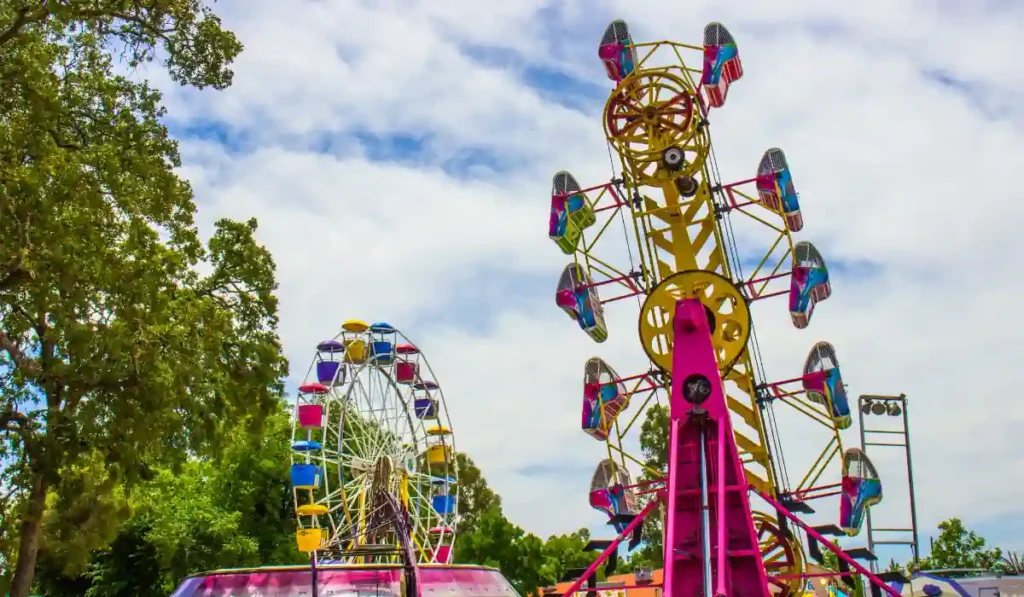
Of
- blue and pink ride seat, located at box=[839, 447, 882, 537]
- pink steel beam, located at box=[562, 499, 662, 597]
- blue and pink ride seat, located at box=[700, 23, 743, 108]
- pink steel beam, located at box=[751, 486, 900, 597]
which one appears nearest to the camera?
pink steel beam, located at box=[751, 486, 900, 597]

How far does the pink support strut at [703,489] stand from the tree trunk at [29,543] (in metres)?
10.5

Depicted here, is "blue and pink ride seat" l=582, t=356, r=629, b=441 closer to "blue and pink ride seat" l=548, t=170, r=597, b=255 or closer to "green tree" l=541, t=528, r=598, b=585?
"blue and pink ride seat" l=548, t=170, r=597, b=255

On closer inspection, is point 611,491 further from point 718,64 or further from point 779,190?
point 718,64

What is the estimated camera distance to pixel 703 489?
11.1 meters

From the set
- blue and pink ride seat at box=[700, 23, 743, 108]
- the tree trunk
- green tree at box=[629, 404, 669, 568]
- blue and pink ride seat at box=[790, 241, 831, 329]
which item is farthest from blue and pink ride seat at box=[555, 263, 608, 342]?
green tree at box=[629, 404, 669, 568]

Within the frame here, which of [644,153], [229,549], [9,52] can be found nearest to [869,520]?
→ [644,153]

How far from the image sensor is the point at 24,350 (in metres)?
16.0

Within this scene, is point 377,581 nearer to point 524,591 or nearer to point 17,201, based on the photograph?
point 17,201

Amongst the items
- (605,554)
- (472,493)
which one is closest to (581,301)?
(605,554)

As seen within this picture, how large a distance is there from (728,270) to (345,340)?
1173 centimetres

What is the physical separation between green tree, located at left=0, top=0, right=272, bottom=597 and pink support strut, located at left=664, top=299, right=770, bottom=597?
7185mm

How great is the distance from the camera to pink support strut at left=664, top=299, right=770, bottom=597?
419 inches

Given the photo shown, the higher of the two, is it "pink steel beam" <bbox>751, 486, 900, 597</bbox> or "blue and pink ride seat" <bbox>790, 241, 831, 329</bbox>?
"blue and pink ride seat" <bbox>790, 241, 831, 329</bbox>

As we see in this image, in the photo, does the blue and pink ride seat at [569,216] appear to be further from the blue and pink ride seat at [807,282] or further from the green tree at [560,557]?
the green tree at [560,557]
